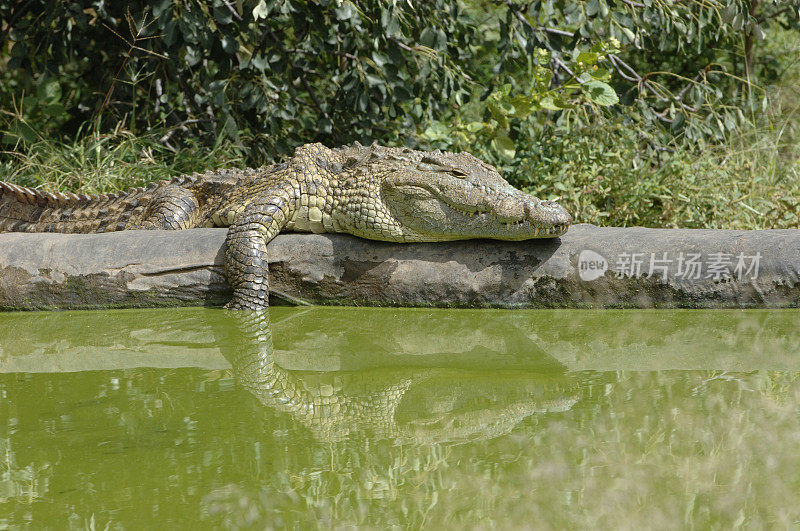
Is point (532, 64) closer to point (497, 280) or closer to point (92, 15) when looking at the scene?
point (497, 280)

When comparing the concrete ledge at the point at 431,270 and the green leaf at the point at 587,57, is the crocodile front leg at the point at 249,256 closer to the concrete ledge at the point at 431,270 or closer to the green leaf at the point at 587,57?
the concrete ledge at the point at 431,270

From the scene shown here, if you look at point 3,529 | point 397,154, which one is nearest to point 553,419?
point 3,529

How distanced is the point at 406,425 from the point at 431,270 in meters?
1.97

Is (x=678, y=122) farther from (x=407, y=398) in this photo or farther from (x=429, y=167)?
(x=407, y=398)

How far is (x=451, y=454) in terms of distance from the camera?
2.31m

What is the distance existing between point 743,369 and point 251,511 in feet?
6.84

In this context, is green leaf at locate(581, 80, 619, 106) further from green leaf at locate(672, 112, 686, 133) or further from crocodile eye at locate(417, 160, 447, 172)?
crocodile eye at locate(417, 160, 447, 172)

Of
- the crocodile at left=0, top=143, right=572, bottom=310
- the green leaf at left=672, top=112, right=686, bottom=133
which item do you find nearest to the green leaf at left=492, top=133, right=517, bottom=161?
the green leaf at left=672, top=112, right=686, bottom=133

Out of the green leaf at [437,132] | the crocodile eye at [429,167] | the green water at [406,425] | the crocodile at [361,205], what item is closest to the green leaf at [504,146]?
the green leaf at [437,132]

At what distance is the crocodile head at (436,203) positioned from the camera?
426cm

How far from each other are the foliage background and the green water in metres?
2.41

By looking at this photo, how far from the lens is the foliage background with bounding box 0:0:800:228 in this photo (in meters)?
6.03

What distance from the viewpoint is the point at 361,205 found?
15.1 ft

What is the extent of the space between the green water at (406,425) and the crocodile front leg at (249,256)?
19.0 inches
